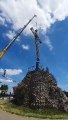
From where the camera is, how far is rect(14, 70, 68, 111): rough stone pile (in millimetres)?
74562

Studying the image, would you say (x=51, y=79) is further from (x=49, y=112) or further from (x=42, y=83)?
(x=49, y=112)

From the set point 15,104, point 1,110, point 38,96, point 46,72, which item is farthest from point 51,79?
point 1,110

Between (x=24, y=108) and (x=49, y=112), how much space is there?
6.72 metres

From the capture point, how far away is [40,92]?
252 feet

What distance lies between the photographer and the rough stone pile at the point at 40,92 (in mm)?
74562

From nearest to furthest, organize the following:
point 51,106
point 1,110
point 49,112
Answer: point 1,110 < point 49,112 < point 51,106

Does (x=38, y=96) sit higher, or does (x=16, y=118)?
(x=38, y=96)

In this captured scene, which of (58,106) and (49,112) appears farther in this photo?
(58,106)

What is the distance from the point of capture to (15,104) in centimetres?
7638

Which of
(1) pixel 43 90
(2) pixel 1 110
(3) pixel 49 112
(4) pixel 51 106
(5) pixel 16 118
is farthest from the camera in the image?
(1) pixel 43 90

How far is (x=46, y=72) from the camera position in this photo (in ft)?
270

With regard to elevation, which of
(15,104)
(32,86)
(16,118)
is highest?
(32,86)

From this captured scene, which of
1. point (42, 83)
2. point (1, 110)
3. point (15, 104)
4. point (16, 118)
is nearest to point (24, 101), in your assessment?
point (15, 104)

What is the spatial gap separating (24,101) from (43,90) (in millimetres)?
6481
